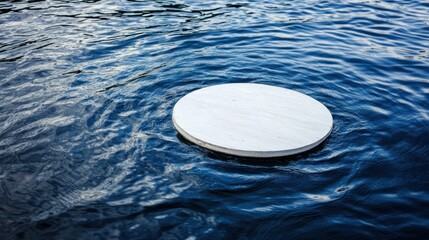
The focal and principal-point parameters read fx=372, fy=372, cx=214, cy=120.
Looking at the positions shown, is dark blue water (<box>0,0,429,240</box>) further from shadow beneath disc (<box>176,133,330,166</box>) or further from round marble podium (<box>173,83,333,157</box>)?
round marble podium (<box>173,83,333,157</box>)

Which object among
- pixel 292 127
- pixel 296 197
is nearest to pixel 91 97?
pixel 292 127

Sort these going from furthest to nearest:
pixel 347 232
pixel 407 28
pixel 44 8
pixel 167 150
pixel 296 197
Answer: pixel 44 8, pixel 407 28, pixel 167 150, pixel 296 197, pixel 347 232

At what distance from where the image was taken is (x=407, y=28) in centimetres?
692

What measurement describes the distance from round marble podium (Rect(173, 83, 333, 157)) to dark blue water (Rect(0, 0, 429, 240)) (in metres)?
0.12

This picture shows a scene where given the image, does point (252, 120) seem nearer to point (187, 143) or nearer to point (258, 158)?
point (258, 158)

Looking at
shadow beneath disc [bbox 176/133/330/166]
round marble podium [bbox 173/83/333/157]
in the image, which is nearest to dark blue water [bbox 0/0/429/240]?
shadow beneath disc [bbox 176/133/330/166]

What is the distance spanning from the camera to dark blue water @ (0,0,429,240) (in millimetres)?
2457

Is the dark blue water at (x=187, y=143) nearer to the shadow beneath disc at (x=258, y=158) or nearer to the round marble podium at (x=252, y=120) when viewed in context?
the shadow beneath disc at (x=258, y=158)

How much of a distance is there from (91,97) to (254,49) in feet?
8.87

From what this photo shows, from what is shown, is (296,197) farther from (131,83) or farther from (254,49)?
(254,49)

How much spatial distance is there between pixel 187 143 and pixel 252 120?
65cm

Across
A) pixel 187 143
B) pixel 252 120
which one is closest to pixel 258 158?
pixel 252 120

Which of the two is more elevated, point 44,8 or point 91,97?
point 44,8

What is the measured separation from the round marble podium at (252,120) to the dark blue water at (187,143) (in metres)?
0.12
